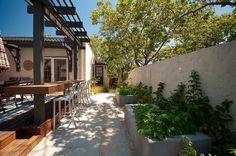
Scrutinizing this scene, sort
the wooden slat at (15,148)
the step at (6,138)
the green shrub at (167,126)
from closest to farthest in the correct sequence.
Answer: the green shrub at (167,126) → the wooden slat at (15,148) → the step at (6,138)

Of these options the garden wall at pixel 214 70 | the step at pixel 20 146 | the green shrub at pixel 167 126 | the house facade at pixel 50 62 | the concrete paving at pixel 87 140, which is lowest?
the concrete paving at pixel 87 140

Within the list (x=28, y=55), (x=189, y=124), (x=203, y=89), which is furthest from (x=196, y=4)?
(x=28, y=55)

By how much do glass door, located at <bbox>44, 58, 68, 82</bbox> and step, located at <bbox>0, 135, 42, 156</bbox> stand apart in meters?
8.20

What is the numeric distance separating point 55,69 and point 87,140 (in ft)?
27.8

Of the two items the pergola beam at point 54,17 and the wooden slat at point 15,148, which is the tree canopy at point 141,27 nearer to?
the pergola beam at point 54,17

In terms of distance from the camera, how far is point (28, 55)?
36.5 ft

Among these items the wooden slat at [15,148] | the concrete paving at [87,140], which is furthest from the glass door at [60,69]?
the wooden slat at [15,148]

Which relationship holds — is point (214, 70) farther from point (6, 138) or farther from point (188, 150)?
point (6, 138)

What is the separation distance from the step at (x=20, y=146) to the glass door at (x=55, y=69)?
8205mm

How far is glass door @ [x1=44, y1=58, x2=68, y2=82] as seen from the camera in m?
11.3

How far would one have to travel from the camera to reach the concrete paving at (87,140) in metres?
3.23

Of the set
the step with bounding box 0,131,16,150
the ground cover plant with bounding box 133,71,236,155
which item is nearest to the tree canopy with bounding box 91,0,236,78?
the ground cover plant with bounding box 133,71,236,155

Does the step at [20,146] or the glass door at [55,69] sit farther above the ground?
the glass door at [55,69]

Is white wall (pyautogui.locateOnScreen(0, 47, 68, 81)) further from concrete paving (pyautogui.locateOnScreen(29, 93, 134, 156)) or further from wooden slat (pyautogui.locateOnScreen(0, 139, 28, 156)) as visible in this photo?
wooden slat (pyautogui.locateOnScreen(0, 139, 28, 156))
